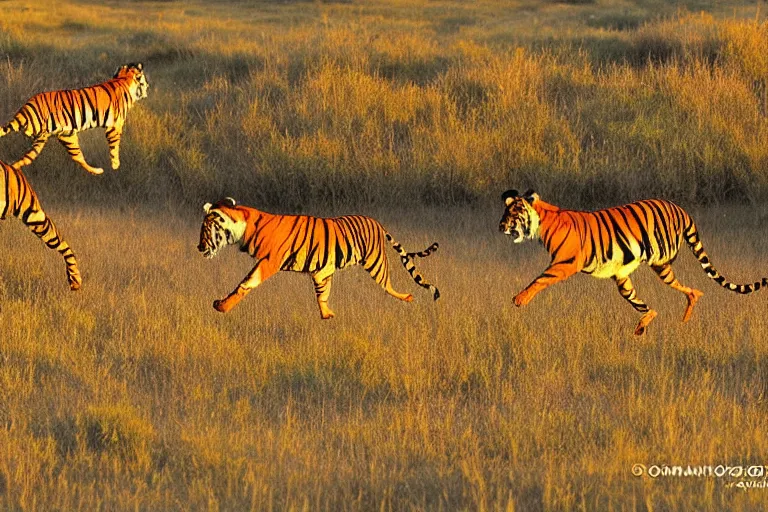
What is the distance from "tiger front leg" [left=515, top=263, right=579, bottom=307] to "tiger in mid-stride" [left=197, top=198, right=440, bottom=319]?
0.95 meters

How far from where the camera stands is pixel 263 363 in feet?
21.7

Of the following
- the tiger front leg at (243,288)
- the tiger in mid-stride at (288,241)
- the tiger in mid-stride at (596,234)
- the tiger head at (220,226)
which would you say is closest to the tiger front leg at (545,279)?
the tiger in mid-stride at (596,234)

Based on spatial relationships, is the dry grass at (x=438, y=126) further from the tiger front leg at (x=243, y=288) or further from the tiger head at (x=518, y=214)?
the tiger front leg at (x=243, y=288)

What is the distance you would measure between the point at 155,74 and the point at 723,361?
12.9m

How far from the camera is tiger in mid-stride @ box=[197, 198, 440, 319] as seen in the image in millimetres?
5434

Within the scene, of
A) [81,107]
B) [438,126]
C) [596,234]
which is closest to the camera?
[596,234]

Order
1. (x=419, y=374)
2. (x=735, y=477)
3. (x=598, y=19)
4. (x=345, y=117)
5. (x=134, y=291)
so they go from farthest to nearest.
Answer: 1. (x=598, y=19)
2. (x=345, y=117)
3. (x=134, y=291)
4. (x=419, y=374)
5. (x=735, y=477)

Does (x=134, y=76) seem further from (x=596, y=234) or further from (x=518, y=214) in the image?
(x=596, y=234)

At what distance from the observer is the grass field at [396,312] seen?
17.3ft

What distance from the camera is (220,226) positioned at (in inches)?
215

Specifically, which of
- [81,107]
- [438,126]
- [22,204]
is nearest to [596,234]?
[22,204]

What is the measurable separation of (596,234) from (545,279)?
1.64 feet

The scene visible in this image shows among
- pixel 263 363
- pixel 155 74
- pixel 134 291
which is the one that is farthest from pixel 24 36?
pixel 263 363

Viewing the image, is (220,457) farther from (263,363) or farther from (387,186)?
(387,186)
